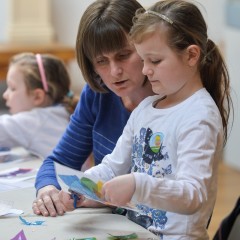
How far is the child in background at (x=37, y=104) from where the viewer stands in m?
2.81

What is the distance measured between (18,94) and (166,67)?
1487mm

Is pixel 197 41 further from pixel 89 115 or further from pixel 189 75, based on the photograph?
pixel 89 115

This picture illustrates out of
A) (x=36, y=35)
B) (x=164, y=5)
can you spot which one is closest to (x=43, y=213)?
(x=164, y=5)

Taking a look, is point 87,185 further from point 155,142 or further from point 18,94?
point 18,94

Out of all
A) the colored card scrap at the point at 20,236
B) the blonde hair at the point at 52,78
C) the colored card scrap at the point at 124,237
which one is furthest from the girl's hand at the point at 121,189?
the blonde hair at the point at 52,78

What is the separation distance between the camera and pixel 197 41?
5.38 feet

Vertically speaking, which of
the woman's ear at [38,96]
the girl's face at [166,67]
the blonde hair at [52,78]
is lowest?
the woman's ear at [38,96]

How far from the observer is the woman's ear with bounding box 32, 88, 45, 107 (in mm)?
2934

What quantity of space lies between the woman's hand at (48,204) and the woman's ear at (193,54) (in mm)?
559

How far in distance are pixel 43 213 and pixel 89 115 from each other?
0.49 metres

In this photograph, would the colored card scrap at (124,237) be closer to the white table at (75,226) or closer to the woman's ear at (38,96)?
the white table at (75,226)

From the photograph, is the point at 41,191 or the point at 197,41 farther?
the point at 41,191

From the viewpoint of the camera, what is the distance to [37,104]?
2951mm

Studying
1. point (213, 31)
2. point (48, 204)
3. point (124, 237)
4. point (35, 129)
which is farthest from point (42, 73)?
point (213, 31)
